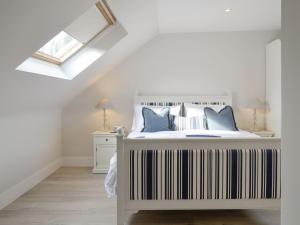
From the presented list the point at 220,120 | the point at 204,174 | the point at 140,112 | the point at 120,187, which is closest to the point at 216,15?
the point at 220,120

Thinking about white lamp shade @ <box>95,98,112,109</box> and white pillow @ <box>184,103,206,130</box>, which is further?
white lamp shade @ <box>95,98,112,109</box>

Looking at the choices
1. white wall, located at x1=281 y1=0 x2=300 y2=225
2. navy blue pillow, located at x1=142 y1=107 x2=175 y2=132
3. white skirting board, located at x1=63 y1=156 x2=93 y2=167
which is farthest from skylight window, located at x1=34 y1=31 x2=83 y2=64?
white wall, located at x1=281 y1=0 x2=300 y2=225

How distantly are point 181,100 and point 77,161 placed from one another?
2.05 metres

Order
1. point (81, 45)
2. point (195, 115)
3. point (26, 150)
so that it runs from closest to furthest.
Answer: point (26, 150)
point (81, 45)
point (195, 115)

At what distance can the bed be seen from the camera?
8.88ft

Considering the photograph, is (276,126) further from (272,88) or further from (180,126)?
(180,126)

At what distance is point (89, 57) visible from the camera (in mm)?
4074

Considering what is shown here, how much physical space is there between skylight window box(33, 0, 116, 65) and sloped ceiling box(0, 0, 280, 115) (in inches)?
8.0

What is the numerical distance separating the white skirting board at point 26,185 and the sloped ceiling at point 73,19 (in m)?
0.88

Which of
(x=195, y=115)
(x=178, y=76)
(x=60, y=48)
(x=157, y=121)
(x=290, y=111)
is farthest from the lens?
(x=178, y=76)

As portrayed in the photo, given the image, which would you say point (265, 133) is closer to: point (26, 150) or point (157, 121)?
point (157, 121)

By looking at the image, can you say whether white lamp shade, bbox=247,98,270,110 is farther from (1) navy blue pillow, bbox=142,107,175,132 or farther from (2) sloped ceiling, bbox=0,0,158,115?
(2) sloped ceiling, bbox=0,0,158,115

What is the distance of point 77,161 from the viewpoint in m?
5.30

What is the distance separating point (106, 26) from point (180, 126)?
175 centimetres
